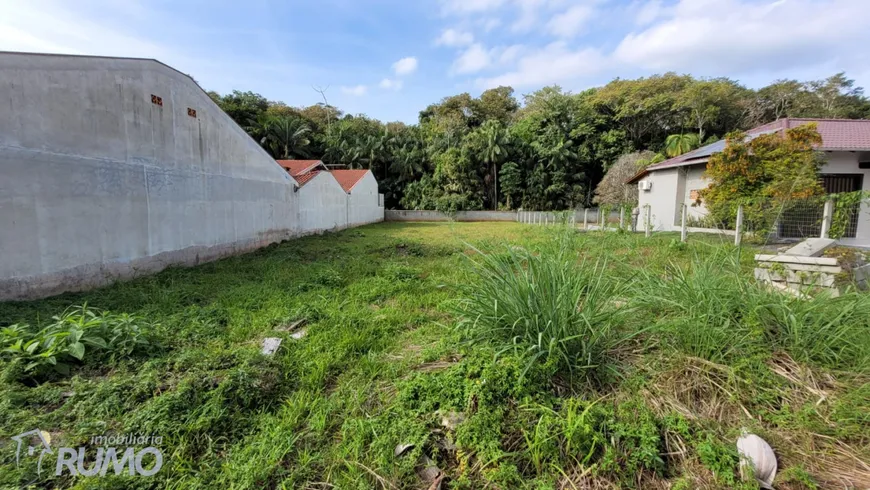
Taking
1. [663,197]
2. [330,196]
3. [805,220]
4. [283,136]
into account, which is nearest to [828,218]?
[805,220]

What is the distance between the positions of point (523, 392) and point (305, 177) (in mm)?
14364

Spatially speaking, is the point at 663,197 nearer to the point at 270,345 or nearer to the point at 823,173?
the point at 823,173

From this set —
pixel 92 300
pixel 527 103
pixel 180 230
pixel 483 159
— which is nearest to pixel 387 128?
pixel 483 159

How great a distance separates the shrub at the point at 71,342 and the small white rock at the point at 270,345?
98 cm

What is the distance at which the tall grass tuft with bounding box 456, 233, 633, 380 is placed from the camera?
7.86 ft

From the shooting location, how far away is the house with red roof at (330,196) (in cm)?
1440

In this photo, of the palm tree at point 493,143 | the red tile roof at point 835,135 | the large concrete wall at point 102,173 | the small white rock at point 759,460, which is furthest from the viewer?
the palm tree at point 493,143

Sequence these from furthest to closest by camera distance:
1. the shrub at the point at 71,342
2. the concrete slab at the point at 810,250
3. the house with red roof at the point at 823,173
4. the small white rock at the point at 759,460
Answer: the house with red roof at the point at 823,173
the concrete slab at the point at 810,250
the shrub at the point at 71,342
the small white rock at the point at 759,460

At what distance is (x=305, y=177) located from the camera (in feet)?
48.2

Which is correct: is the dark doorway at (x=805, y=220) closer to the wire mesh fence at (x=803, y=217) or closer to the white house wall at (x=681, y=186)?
the wire mesh fence at (x=803, y=217)

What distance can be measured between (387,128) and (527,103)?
14.8m

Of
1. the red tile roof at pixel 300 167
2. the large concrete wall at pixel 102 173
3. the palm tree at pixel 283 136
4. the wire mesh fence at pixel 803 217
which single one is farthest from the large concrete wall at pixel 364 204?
the wire mesh fence at pixel 803 217

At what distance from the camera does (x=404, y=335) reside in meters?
3.73

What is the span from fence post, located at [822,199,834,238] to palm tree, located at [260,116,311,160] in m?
27.3
